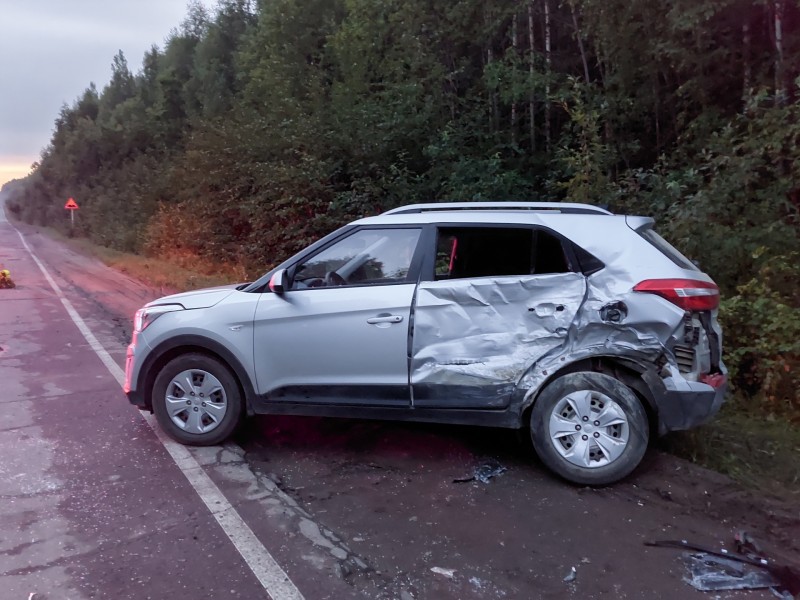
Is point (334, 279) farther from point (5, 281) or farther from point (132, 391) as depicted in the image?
point (5, 281)

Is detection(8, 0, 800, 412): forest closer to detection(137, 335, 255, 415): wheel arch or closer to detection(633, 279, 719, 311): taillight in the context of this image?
detection(633, 279, 719, 311): taillight

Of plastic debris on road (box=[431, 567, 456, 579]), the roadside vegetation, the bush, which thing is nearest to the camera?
plastic debris on road (box=[431, 567, 456, 579])

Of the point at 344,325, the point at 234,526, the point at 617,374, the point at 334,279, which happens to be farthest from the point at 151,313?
the point at 617,374

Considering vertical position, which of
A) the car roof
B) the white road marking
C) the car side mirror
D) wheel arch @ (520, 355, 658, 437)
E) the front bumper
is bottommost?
the white road marking

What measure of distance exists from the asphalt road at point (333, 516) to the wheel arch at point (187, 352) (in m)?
0.45

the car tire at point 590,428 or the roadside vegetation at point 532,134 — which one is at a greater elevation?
the roadside vegetation at point 532,134

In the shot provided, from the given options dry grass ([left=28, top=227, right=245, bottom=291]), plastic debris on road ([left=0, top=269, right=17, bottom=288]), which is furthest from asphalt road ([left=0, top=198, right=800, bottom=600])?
plastic debris on road ([left=0, top=269, right=17, bottom=288])

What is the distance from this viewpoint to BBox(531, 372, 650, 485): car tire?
4.74 meters

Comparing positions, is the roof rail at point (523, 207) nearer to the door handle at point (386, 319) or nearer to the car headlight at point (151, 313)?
the door handle at point (386, 319)

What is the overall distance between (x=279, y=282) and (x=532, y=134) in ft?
34.3

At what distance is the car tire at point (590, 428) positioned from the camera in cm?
474

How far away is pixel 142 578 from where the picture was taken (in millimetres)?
3660

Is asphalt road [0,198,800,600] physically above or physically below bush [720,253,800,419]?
below

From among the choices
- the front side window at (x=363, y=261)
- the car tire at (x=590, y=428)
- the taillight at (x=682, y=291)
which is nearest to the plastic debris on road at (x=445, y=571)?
the car tire at (x=590, y=428)
